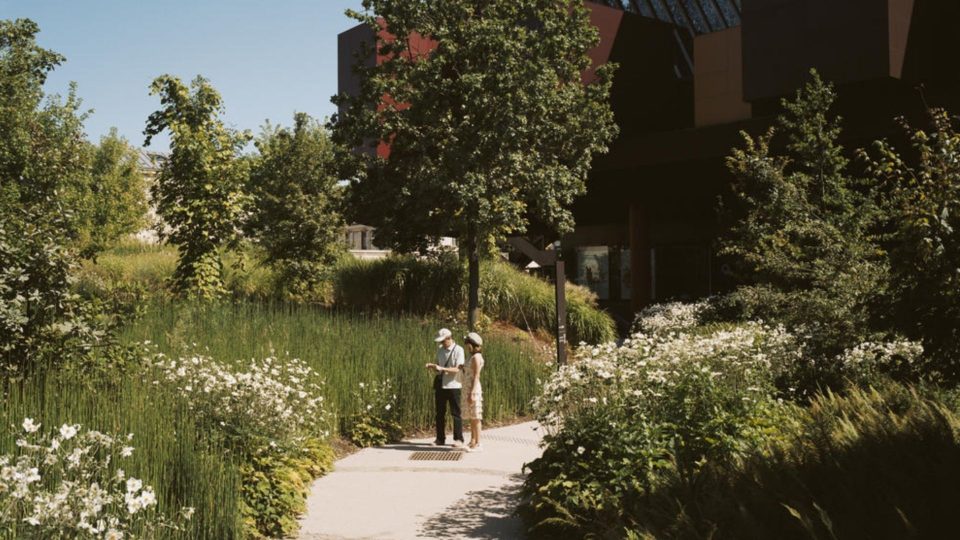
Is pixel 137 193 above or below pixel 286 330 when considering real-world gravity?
above

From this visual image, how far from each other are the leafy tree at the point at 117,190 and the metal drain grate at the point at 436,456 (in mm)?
27185

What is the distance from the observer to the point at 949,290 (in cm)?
652

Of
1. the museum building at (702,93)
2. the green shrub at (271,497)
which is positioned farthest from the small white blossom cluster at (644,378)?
the museum building at (702,93)

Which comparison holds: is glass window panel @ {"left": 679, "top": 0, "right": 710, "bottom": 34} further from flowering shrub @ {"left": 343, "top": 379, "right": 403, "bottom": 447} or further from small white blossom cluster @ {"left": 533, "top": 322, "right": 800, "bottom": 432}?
small white blossom cluster @ {"left": 533, "top": 322, "right": 800, "bottom": 432}

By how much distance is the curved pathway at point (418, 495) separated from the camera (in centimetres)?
799

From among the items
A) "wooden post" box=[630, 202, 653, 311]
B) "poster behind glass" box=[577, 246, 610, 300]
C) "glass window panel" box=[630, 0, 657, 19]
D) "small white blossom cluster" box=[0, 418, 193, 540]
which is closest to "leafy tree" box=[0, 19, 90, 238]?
"small white blossom cluster" box=[0, 418, 193, 540]

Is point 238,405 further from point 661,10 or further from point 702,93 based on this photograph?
point 661,10

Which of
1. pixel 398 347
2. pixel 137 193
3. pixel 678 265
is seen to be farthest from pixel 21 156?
pixel 137 193

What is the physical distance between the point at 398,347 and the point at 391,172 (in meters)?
7.57

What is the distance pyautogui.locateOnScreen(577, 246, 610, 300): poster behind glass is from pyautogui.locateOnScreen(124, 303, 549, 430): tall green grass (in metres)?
25.7

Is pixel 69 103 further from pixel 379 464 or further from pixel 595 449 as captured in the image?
pixel 595 449

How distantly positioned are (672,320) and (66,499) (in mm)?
19818

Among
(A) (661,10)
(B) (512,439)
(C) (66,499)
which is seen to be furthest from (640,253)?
(C) (66,499)

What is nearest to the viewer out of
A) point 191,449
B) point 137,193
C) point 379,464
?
point 191,449
